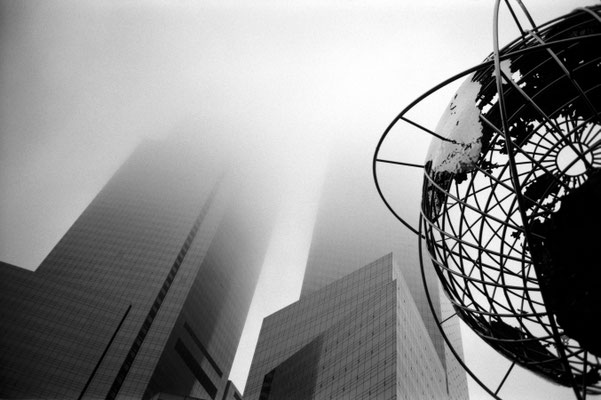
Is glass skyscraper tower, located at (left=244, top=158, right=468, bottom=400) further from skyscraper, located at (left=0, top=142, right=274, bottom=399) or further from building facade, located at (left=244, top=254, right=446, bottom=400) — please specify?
skyscraper, located at (left=0, top=142, right=274, bottom=399)

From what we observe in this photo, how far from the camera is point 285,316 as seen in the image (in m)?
52.0

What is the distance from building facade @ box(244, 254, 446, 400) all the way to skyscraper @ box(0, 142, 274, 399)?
1897cm

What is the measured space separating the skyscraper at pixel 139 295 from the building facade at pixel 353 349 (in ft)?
62.2

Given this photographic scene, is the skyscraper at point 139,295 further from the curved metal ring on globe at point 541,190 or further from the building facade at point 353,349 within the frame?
the curved metal ring on globe at point 541,190

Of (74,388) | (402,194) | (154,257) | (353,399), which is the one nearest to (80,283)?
(154,257)

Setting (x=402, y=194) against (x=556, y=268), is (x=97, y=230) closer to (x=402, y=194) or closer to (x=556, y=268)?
(x=402, y=194)

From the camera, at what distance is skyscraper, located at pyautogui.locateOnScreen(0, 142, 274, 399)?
2261 inches

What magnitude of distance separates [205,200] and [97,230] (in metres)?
24.5

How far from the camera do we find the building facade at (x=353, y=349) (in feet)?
98.7

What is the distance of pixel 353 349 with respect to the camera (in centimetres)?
3403

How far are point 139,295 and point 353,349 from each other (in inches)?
1938

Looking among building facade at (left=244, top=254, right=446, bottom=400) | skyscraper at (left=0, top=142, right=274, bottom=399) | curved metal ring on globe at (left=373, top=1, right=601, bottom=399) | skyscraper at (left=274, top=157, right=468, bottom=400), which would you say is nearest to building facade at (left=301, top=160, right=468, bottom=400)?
skyscraper at (left=274, top=157, right=468, bottom=400)

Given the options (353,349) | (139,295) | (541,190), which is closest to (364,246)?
(139,295)

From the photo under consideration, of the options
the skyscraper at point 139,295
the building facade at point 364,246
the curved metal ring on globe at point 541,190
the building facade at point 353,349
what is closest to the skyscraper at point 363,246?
the building facade at point 364,246
